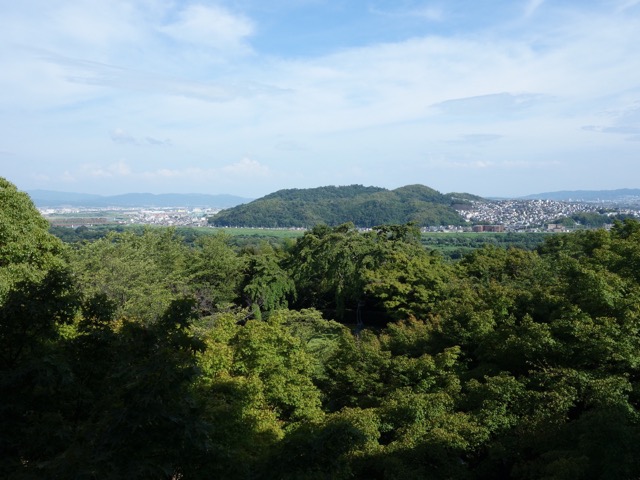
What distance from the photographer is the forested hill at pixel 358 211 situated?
407ft

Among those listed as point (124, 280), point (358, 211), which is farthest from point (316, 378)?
point (358, 211)

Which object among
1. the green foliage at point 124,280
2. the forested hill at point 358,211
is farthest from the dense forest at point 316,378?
the forested hill at point 358,211

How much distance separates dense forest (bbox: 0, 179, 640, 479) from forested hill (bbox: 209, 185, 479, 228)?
324 ft

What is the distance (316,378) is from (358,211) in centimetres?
11849

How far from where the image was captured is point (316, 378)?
14773 millimetres

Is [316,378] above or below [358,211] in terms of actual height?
below

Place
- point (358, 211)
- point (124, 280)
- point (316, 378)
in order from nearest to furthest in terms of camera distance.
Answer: point (316, 378), point (124, 280), point (358, 211)

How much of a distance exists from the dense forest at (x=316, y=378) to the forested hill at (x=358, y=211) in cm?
9884

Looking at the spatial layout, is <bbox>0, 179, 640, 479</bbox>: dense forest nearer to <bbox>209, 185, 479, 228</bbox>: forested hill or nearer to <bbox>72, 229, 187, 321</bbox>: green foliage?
<bbox>72, 229, 187, 321</bbox>: green foliage

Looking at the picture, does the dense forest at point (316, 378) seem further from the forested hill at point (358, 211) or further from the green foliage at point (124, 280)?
the forested hill at point (358, 211)

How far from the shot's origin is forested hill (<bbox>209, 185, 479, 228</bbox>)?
124125 millimetres

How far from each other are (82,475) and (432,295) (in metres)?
19.7

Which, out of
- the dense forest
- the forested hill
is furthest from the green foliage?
the forested hill

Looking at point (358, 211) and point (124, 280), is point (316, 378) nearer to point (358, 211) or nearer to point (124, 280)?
point (124, 280)
